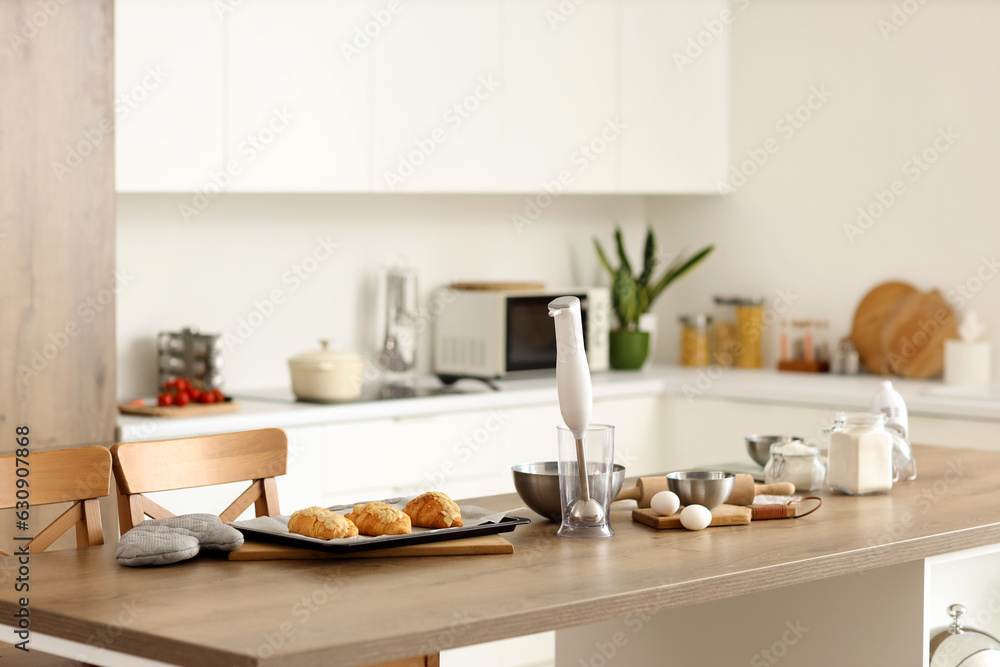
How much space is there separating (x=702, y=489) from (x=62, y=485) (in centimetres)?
108

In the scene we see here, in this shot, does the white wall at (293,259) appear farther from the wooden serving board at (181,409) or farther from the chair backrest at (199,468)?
the chair backrest at (199,468)

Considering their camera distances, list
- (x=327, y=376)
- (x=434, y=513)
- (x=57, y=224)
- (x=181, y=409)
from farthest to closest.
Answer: (x=327, y=376), (x=181, y=409), (x=57, y=224), (x=434, y=513)

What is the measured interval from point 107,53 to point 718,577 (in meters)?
2.20

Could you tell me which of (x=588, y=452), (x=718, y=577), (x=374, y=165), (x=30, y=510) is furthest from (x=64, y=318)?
(x=718, y=577)

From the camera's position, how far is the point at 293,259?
161 inches

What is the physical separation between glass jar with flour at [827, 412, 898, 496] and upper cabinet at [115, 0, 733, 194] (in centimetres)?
196

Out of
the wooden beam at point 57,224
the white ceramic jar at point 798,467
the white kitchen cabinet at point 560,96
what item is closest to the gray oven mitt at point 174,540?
the white ceramic jar at point 798,467

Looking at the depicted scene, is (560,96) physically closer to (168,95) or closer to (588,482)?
(168,95)

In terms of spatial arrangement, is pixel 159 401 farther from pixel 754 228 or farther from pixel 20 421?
pixel 754 228

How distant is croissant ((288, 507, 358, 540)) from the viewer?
1747 mm

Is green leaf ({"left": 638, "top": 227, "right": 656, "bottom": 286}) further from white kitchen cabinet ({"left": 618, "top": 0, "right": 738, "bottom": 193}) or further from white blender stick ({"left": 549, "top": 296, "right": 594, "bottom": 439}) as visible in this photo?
white blender stick ({"left": 549, "top": 296, "right": 594, "bottom": 439})

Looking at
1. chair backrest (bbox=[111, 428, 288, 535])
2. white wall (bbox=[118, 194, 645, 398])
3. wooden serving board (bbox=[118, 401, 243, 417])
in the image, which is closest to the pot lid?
wooden serving board (bbox=[118, 401, 243, 417])

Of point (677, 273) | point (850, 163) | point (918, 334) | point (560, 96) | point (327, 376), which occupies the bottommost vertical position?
point (327, 376)

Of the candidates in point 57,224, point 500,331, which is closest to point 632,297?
point 500,331
